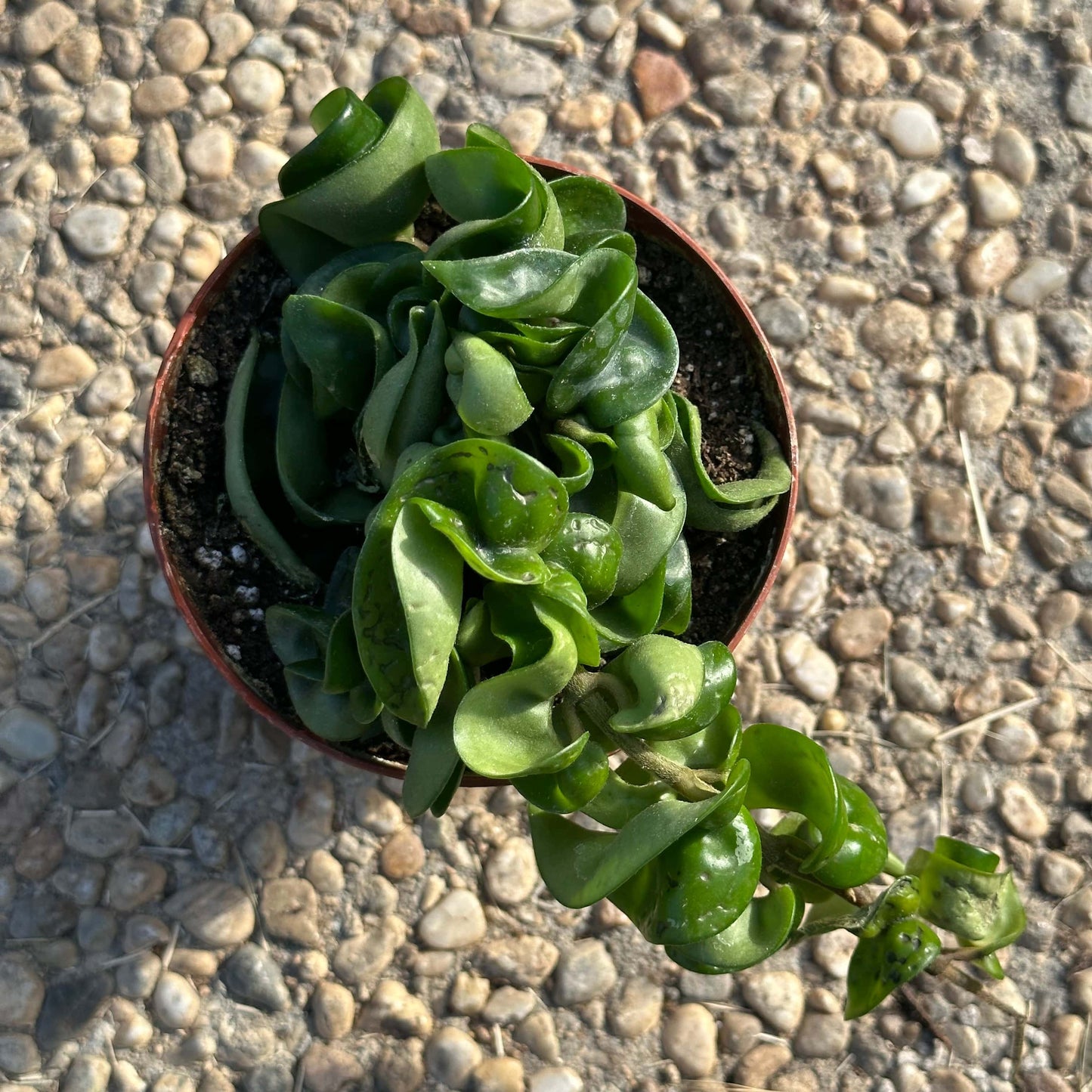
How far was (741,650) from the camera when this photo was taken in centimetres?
126

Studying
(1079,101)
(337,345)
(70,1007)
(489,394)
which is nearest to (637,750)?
(489,394)

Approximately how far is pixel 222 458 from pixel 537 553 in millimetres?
370

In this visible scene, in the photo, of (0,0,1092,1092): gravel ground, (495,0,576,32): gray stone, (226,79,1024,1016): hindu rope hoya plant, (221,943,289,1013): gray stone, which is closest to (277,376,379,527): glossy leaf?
(226,79,1024,1016): hindu rope hoya plant

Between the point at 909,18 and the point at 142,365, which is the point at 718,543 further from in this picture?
the point at 909,18

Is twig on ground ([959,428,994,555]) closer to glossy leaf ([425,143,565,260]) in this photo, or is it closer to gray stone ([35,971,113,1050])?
glossy leaf ([425,143,565,260])

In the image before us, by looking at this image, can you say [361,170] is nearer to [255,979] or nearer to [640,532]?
[640,532]

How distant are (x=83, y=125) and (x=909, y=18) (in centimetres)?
98

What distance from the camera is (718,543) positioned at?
93 centimetres

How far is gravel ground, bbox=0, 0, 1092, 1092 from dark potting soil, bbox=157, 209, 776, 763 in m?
0.33

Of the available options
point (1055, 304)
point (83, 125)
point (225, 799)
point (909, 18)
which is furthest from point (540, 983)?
point (909, 18)

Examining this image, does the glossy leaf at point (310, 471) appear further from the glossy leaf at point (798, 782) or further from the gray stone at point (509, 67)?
the gray stone at point (509, 67)

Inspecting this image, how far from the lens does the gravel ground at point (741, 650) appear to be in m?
1.19

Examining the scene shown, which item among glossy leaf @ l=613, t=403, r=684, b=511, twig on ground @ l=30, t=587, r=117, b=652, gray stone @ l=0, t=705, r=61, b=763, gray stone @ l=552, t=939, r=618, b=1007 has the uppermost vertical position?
glossy leaf @ l=613, t=403, r=684, b=511

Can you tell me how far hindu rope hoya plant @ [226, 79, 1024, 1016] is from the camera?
0.64m
